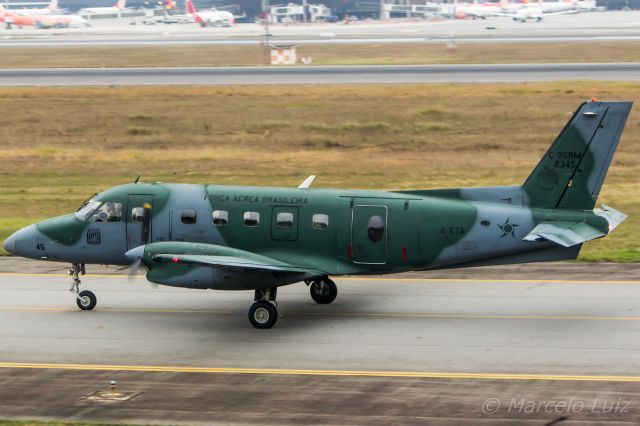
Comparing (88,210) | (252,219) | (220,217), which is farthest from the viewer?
(88,210)

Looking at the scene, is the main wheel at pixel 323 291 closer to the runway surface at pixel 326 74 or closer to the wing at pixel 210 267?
the wing at pixel 210 267

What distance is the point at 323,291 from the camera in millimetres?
26125

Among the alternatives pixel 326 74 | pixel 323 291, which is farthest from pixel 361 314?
pixel 326 74

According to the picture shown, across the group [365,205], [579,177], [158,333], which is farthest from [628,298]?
[158,333]

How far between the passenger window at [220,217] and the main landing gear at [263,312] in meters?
2.15

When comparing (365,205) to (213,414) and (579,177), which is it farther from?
(213,414)

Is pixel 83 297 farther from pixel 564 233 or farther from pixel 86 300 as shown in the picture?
pixel 564 233

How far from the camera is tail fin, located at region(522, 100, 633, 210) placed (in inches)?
934

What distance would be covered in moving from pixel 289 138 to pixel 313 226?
3471 cm

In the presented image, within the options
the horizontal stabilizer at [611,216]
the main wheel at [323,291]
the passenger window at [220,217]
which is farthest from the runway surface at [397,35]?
the passenger window at [220,217]

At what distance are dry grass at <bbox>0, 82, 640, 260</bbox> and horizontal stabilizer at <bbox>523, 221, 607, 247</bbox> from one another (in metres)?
9.51

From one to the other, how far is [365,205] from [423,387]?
6.24m

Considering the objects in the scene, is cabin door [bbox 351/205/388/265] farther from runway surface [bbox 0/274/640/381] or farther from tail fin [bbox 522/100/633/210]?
tail fin [bbox 522/100/633/210]

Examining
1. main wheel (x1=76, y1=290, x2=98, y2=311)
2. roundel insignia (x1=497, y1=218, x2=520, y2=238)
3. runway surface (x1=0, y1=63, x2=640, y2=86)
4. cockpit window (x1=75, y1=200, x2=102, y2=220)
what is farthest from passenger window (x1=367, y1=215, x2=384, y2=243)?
runway surface (x1=0, y1=63, x2=640, y2=86)
